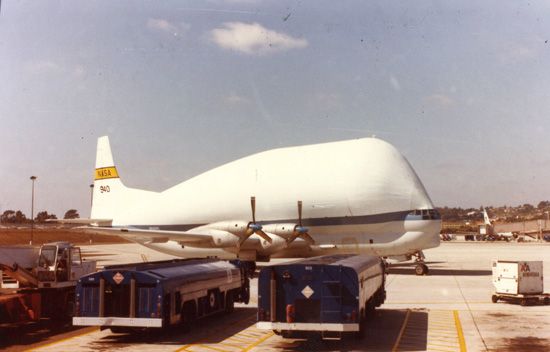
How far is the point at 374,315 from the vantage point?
22.0 metres

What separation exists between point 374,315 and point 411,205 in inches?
706

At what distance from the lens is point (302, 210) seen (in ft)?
136

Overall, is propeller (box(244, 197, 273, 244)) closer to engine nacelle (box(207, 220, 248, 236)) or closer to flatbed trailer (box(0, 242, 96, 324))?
engine nacelle (box(207, 220, 248, 236))

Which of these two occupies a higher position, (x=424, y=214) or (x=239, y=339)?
(x=424, y=214)

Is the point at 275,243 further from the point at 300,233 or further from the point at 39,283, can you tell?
the point at 39,283

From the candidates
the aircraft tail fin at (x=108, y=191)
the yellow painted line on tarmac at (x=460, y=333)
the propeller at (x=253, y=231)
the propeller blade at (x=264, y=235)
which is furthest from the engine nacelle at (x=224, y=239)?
the yellow painted line on tarmac at (x=460, y=333)

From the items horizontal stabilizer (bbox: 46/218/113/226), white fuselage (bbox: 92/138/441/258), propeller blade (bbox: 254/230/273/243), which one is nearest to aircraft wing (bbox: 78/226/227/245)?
white fuselage (bbox: 92/138/441/258)

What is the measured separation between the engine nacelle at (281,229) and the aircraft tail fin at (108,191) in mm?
16234

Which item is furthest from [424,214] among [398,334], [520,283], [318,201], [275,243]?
[398,334]

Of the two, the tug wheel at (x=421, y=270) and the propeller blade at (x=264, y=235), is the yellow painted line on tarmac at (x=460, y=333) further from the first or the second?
the propeller blade at (x=264, y=235)

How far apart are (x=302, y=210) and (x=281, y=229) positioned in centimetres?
228

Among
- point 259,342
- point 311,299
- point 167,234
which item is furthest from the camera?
point 167,234

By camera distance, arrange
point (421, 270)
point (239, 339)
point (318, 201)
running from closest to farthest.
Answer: point (239, 339) → point (421, 270) → point (318, 201)

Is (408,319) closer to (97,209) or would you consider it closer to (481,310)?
(481,310)
